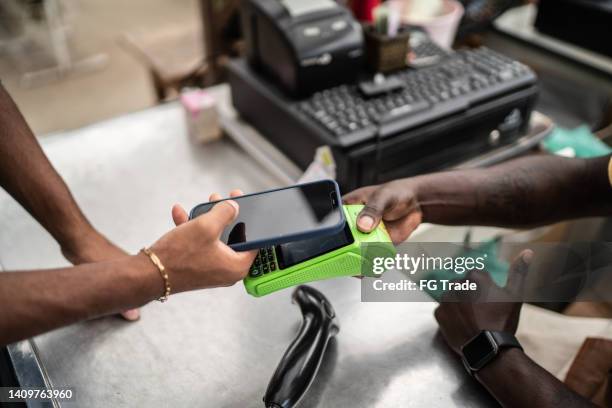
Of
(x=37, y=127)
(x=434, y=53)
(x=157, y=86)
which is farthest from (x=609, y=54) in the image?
(x=37, y=127)

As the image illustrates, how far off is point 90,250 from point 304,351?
17.2 inches

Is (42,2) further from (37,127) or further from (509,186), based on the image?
(509,186)

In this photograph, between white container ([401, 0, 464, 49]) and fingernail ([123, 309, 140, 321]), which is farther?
white container ([401, 0, 464, 49])

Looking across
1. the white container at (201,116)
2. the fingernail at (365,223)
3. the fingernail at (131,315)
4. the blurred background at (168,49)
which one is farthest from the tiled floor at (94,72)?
the fingernail at (365,223)

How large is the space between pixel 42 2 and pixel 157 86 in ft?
5.12

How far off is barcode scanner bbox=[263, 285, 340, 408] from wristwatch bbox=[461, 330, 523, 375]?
0.21 metres

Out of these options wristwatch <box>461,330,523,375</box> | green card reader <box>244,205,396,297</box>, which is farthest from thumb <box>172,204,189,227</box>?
wristwatch <box>461,330,523,375</box>

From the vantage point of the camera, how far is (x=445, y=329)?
0.84 meters

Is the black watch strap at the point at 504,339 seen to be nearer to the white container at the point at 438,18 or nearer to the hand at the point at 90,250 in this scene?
the hand at the point at 90,250

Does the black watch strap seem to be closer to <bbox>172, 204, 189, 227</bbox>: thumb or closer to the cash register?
the cash register

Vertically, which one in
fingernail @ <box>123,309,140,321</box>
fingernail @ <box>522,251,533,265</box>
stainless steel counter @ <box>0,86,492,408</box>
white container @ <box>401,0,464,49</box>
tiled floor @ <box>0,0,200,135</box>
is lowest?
tiled floor @ <box>0,0,200,135</box>

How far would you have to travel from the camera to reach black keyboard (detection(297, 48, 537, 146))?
103 cm

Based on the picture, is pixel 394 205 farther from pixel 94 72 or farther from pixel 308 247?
pixel 94 72

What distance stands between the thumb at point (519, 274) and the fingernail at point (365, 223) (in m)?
0.30
